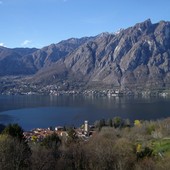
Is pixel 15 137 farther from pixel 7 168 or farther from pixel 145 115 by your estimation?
pixel 145 115

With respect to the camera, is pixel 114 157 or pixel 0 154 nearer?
pixel 0 154

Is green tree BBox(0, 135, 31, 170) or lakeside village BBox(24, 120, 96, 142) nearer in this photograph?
green tree BBox(0, 135, 31, 170)

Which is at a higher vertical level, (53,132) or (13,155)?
(13,155)

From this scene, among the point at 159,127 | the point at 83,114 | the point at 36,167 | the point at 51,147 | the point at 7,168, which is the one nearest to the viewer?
the point at 7,168

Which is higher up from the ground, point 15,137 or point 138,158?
point 15,137

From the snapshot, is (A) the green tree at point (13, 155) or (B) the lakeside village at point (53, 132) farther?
(B) the lakeside village at point (53, 132)

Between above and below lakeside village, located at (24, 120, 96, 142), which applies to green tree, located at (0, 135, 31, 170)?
above

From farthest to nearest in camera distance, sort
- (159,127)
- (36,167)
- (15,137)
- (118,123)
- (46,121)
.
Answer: (46,121)
(118,123)
(159,127)
(15,137)
(36,167)

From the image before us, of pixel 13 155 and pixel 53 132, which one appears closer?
pixel 13 155

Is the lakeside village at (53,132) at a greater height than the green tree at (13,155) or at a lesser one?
lesser

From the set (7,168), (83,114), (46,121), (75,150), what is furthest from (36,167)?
A: (83,114)
